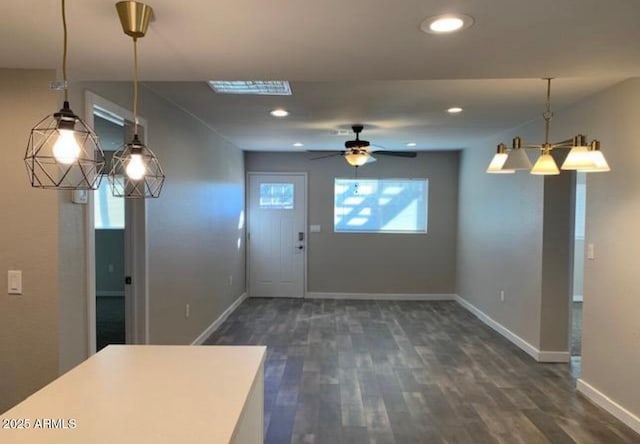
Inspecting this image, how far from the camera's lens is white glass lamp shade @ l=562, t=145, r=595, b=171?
2320 mm

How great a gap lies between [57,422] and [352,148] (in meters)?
4.02

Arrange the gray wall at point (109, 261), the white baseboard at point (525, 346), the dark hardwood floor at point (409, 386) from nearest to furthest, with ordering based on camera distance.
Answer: the dark hardwood floor at point (409, 386), the white baseboard at point (525, 346), the gray wall at point (109, 261)

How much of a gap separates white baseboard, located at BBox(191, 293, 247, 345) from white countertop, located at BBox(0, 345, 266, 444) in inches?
109

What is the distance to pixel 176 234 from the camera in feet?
12.8

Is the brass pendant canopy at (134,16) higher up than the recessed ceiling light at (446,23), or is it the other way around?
the recessed ceiling light at (446,23)

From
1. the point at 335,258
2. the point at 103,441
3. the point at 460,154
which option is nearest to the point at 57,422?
the point at 103,441

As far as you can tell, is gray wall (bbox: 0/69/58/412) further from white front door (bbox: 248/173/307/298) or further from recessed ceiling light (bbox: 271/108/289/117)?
white front door (bbox: 248/173/307/298)

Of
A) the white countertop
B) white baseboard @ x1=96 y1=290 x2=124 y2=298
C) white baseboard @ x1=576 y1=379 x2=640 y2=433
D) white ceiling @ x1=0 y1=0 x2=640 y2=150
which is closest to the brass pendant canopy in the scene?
white ceiling @ x1=0 y1=0 x2=640 y2=150

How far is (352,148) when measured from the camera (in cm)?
482

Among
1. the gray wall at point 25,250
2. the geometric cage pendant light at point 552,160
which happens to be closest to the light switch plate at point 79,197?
the gray wall at point 25,250

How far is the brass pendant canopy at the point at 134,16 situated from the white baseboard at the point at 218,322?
136 inches

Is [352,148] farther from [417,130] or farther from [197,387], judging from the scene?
[197,387]

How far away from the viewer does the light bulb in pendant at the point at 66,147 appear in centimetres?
126

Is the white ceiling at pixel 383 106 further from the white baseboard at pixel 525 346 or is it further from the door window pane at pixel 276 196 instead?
the white baseboard at pixel 525 346
